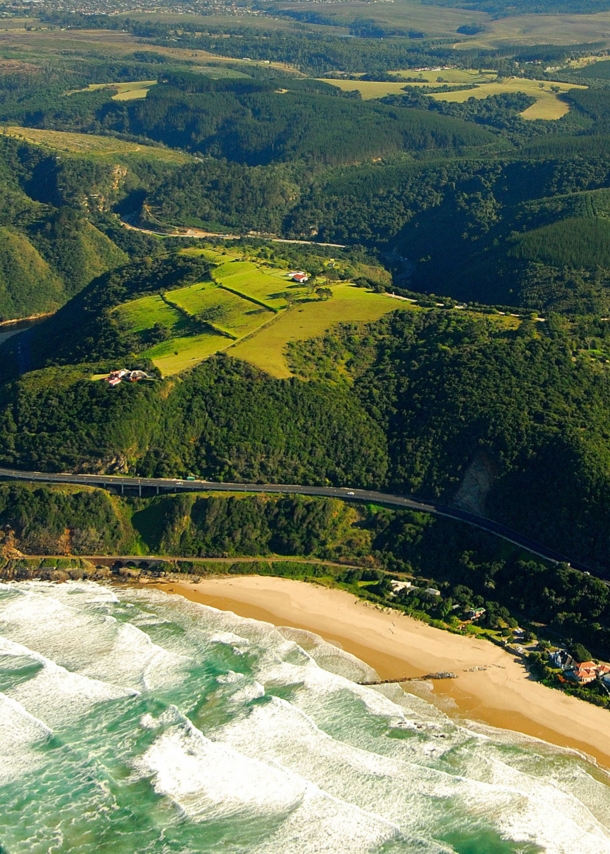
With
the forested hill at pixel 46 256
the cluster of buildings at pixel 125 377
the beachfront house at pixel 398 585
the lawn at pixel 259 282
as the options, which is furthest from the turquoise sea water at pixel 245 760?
the forested hill at pixel 46 256

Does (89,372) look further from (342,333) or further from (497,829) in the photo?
(497,829)

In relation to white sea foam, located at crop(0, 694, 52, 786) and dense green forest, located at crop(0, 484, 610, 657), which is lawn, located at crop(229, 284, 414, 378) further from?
white sea foam, located at crop(0, 694, 52, 786)

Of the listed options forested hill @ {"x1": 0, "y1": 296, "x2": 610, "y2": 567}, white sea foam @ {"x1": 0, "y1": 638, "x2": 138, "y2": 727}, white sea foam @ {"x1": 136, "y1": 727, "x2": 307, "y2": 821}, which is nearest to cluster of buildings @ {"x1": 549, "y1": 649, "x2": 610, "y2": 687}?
forested hill @ {"x1": 0, "y1": 296, "x2": 610, "y2": 567}

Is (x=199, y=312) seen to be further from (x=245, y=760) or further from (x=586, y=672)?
(x=245, y=760)

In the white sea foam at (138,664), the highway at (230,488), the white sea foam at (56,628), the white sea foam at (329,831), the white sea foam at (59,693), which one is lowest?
the white sea foam at (56,628)

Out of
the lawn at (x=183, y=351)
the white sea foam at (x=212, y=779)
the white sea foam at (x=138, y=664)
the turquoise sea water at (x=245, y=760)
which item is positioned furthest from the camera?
the lawn at (x=183, y=351)

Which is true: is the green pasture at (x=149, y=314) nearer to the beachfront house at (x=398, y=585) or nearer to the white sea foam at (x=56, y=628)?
the white sea foam at (x=56, y=628)

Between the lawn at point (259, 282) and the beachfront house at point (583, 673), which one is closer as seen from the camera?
the beachfront house at point (583, 673)
